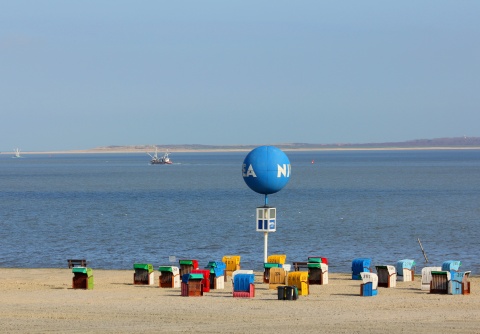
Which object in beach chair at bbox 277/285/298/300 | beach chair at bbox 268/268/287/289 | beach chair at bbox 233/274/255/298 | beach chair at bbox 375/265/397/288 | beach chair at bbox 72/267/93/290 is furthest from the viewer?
beach chair at bbox 375/265/397/288

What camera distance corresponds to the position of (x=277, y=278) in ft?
124

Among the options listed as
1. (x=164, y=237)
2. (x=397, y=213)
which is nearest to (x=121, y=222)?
(x=164, y=237)

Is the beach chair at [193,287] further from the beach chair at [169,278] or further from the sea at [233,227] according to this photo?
the sea at [233,227]

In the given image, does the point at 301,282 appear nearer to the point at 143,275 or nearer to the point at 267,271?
the point at 267,271

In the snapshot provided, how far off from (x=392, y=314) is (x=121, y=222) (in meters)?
57.0

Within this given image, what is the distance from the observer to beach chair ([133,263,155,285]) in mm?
39594

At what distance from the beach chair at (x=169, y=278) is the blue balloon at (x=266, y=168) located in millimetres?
5560

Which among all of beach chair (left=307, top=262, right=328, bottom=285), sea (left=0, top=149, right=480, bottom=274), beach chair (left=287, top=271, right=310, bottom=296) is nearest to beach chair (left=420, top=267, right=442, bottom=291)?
beach chair (left=307, top=262, right=328, bottom=285)

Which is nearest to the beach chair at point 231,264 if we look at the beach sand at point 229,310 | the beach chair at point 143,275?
the beach sand at point 229,310

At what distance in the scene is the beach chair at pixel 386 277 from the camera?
38.8m

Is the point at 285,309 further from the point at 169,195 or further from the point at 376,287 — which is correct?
the point at 169,195

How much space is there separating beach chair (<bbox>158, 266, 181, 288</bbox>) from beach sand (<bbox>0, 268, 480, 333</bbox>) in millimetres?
500

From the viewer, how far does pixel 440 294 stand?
A: 117 ft

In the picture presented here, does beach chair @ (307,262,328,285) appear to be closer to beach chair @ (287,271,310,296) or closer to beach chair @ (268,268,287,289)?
beach chair @ (268,268,287,289)
